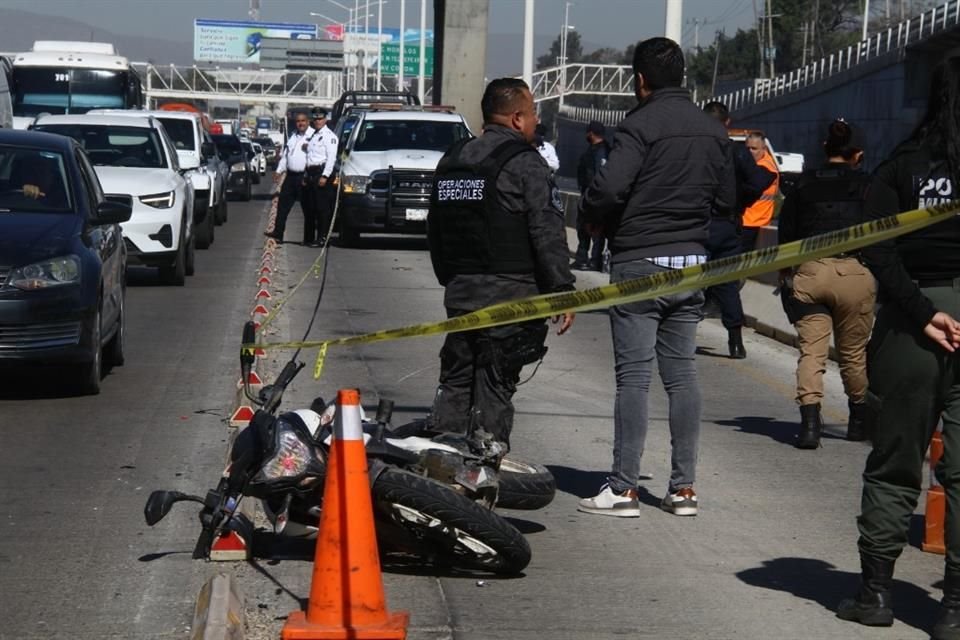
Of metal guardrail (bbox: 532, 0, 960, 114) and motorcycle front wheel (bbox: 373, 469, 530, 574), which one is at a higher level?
metal guardrail (bbox: 532, 0, 960, 114)

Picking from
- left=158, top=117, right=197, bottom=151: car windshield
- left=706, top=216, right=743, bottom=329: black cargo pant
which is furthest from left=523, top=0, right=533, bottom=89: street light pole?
left=706, top=216, right=743, bottom=329: black cargo pant

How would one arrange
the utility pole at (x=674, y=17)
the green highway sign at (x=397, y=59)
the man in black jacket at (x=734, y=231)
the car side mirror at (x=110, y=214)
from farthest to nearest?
the green highway sign at (x=397, y=59)
the utility pole at (x=674, y=17)
the car side mirror at (x=110, y=214)
the man in black jacket at (x=734, y=231)

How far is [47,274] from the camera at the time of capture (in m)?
10.4

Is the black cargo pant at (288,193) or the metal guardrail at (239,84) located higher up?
the metal guardrail at (239,84)

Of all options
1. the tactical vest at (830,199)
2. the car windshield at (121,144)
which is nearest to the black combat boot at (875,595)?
the tactical vest at (830,199)

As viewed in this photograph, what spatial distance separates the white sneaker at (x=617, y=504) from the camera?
7.46m

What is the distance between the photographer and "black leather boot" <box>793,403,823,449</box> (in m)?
9.52

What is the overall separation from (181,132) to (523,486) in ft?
74.3

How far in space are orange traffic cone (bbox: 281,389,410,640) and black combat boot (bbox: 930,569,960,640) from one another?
180 centimetres

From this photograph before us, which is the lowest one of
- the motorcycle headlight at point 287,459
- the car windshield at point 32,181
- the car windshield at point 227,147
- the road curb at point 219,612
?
the road curb at point 219,612

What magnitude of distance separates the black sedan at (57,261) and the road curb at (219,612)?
5.05 metres

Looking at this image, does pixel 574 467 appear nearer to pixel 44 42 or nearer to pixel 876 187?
pixel 876 187

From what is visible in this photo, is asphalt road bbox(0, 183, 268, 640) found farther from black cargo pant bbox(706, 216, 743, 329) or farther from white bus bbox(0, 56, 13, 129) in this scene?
white bus bbox(0, 56, 13, 129)

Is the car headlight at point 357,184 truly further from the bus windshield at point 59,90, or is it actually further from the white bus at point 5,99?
the bus windshield at point 59,90
